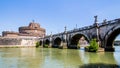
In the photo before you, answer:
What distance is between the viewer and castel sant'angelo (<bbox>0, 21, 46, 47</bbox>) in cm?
8338

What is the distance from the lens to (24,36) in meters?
106

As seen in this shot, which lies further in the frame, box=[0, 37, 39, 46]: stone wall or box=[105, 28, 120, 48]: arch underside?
box=[0, 37, 39, 46]: stone wall

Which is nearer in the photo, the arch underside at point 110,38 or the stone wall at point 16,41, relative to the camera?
the arch underside at point 110,38

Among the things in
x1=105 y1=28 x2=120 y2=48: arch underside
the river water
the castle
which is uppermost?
the castle

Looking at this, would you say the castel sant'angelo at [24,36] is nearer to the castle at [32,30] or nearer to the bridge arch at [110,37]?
the castle at [32,30]

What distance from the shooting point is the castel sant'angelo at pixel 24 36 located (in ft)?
274

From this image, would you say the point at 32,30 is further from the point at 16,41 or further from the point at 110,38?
the point at 110,38

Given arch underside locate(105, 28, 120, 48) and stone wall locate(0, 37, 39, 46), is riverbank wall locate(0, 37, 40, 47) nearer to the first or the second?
stone wall locate(0, 37, 39, 46)

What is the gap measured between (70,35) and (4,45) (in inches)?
1378

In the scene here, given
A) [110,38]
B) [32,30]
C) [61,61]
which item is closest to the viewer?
[61,61]

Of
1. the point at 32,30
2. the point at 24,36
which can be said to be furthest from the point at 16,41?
the point at 32,30

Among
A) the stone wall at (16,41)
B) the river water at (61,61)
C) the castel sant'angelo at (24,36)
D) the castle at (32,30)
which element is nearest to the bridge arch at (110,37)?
the river water at (61,61)

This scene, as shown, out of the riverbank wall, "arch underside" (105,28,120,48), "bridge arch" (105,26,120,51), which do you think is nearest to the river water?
"bridge arch" (105,26,120,51)

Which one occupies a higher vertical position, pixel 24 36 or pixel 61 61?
pixel 24 36
